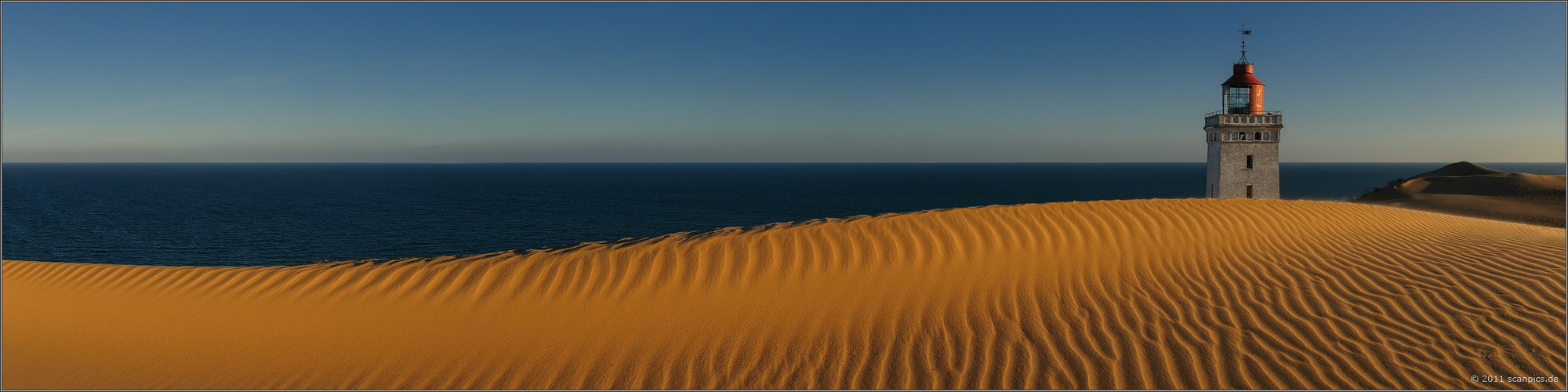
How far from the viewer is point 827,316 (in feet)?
17.4

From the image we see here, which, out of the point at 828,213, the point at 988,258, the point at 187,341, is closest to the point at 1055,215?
the point at 988,258

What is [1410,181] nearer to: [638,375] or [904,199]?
[904,199]

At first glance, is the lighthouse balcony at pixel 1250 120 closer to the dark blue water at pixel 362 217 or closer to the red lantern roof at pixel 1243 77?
Result: the red lantern roof at pixel 1243 77

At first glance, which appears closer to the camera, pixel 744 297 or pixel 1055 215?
pixel 744 297

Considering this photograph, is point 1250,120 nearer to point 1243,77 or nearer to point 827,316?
point 1243,77

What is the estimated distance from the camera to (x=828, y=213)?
45031 mm

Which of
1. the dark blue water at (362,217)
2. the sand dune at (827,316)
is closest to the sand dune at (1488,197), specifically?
the dark blue water at (362,217)

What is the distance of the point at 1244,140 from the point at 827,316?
2858 cm

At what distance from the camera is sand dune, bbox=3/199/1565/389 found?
4398mm

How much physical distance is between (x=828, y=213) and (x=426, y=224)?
25.7 metres

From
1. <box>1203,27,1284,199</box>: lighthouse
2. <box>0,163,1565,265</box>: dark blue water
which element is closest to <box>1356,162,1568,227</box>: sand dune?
<box>1203,27,1284,199</box>: lighthouse

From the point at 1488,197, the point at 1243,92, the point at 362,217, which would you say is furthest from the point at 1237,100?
the point at 362,217

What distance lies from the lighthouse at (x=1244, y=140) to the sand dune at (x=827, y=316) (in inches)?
833

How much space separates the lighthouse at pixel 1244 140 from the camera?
25.9m
